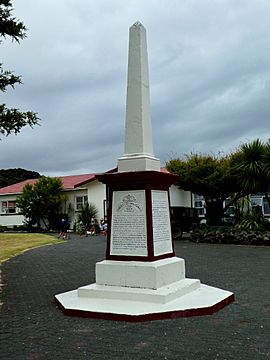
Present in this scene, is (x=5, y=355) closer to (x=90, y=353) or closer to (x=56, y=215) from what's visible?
(x=90, y=353)

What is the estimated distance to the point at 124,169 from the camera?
7.50m

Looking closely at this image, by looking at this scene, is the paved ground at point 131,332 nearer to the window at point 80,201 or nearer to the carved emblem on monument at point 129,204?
the carved emblem on monument at point 129,204

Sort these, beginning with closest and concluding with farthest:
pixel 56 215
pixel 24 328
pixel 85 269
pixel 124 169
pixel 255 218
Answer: pixel 24 328 → pixel 124 169 → pixel 85 269 → pixel 255 218 → pixel 56 215

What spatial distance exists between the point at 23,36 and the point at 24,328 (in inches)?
283

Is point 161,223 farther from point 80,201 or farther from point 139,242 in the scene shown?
point 80,201


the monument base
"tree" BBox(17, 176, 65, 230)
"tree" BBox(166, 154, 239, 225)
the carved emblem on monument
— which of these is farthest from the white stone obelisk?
"tree" BBox(17, 176, 65, 230)

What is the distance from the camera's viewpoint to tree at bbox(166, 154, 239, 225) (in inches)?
842

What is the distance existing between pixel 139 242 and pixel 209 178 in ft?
48.5

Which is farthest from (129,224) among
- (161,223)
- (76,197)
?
(76,197)

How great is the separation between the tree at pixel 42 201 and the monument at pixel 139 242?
23.5 m

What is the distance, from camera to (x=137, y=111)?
759 centimetres

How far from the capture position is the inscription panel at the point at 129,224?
7133 millimetres

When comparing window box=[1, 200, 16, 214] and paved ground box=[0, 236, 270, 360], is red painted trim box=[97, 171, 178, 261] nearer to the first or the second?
paved ground box=[0, 236, 270, 360]

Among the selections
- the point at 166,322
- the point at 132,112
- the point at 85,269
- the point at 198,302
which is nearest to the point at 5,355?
the point at 166,322
